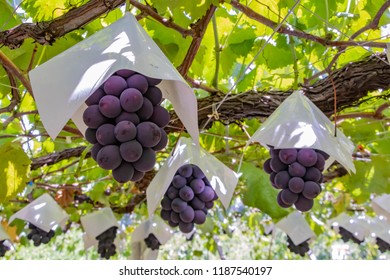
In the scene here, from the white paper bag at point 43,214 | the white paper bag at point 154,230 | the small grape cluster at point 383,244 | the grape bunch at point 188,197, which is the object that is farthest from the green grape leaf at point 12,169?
Result: the small grape cluster at point 383,244

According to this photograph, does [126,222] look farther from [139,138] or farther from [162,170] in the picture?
[139,138]

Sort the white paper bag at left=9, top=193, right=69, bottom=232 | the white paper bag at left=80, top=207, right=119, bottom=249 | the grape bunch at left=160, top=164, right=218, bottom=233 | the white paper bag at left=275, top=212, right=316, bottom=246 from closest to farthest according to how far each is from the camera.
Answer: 1. the grape bunch at left=160, top=164, right=218, bottom=233
2. the white paper bag at left=9, top=193, right=69, bottom=232
3. the white paper bag at left=275, top=212, right=316, bottom=246
4. the white paper bag at left=80, top=207, right=119, bottom=249

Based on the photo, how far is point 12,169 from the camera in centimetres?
142

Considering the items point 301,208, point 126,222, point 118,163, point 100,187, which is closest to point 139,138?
point 118,163

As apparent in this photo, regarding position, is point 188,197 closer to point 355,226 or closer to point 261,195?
point 261,195

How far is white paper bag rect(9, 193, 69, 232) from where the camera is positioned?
2.27m

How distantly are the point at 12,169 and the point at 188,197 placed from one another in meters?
0.58

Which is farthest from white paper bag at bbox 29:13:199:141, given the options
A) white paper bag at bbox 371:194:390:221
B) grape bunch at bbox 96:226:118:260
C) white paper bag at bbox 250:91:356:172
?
grape bunch at bbox 96:226:118:260

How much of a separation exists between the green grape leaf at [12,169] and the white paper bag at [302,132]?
0.81m

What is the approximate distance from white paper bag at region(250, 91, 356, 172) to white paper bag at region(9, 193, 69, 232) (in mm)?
1620

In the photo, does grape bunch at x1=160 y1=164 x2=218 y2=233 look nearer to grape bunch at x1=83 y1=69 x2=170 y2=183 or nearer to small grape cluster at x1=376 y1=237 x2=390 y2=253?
grape bunch at x1=83 y1=69 x2=170 y2=183

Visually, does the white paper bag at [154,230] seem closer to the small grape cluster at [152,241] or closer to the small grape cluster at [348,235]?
the small grape cluster at [152,241]

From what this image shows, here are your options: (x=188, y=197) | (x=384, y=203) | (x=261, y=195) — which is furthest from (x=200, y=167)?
(x=384, y=203)

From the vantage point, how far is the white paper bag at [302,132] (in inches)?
35.4
